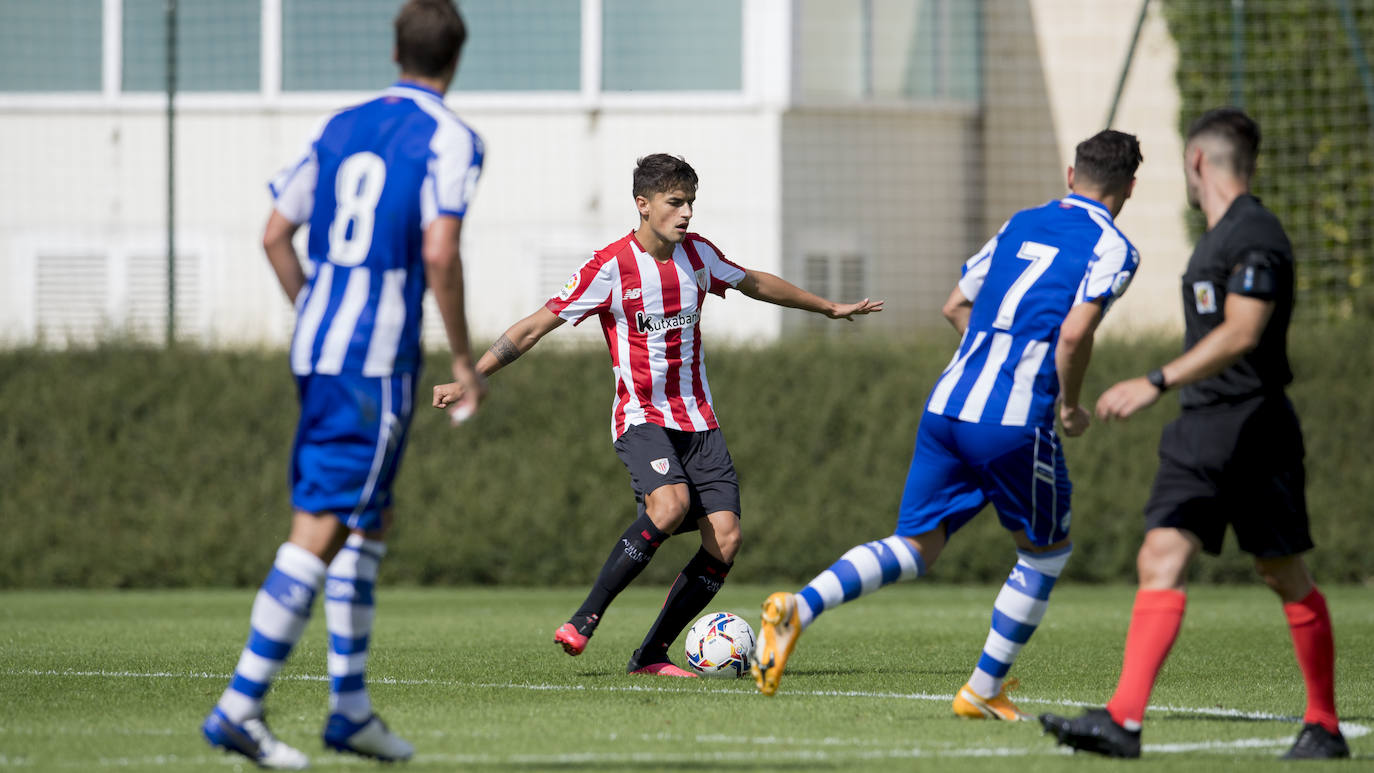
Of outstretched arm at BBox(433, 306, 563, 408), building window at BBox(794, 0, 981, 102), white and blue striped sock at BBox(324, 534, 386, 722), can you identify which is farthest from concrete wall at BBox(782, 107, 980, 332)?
white and blue striped sock at BBox(324, 534, 386, 722)

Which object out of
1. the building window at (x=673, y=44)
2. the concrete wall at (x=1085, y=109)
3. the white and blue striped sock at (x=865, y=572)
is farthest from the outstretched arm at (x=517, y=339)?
the concrete wall at (x=1085, y=109)

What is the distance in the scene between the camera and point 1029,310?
218 inches

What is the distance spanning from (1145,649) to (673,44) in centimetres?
1272

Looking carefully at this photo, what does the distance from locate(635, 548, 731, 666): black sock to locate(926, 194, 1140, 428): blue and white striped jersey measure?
195 cm

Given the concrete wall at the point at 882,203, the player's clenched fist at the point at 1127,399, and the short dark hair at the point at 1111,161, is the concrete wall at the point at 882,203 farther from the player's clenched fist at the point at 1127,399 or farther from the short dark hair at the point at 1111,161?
the player's clenched fist at the point at 1127,399

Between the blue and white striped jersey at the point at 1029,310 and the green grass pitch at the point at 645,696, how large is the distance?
3.72 ft

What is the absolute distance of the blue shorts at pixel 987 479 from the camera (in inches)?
215

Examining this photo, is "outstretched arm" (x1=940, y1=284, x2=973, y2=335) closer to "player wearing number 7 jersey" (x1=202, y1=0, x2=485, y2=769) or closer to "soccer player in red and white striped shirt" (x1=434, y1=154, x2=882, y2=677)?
"soccer player in red and white striped shirt" (x1=434, y1=154, x2=882, y2=677)

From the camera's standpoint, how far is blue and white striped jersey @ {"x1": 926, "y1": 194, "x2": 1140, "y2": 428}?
17.9ft

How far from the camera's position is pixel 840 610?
1184 cm

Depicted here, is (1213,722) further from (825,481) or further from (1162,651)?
(825,481)

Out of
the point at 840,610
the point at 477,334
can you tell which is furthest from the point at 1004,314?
the point at 477,334

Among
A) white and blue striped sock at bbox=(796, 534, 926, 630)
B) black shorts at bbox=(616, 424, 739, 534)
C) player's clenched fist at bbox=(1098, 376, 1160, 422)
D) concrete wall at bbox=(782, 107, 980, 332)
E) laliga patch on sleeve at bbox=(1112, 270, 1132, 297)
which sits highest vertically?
concrete wall at bbox=(782, 107, 980, 332)

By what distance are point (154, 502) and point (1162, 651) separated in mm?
11451
